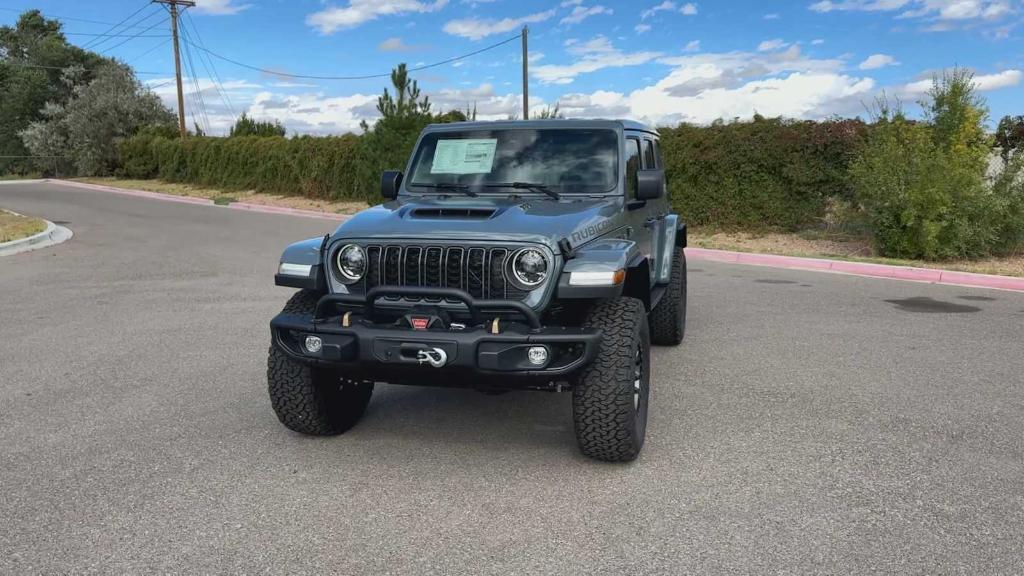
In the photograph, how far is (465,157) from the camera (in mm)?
5164

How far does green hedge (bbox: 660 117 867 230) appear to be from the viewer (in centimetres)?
1445

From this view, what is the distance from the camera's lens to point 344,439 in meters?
4.44

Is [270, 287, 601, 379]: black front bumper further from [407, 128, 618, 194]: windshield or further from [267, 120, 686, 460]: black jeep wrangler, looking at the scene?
[407, 128, 618, 194]: windshield

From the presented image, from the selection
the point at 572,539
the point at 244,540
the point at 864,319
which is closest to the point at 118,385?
the point at 244,540

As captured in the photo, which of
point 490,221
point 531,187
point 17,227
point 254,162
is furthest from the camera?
point 254,162

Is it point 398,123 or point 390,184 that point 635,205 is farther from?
point 398,123

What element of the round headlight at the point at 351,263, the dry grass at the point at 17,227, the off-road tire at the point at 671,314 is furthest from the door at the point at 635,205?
the dry grass at the point at 17,227

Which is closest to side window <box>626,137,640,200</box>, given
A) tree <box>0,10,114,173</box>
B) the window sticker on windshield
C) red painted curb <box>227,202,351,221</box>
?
the window sticker on windshield

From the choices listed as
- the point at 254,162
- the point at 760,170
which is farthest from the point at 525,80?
the point at 760,170

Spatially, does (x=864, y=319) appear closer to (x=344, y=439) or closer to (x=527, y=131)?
(x=527, y=131)

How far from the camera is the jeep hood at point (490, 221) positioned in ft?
12.6

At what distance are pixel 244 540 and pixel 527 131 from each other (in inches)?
119

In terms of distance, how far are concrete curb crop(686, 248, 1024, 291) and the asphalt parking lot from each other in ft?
10.6

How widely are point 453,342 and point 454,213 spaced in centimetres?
94
